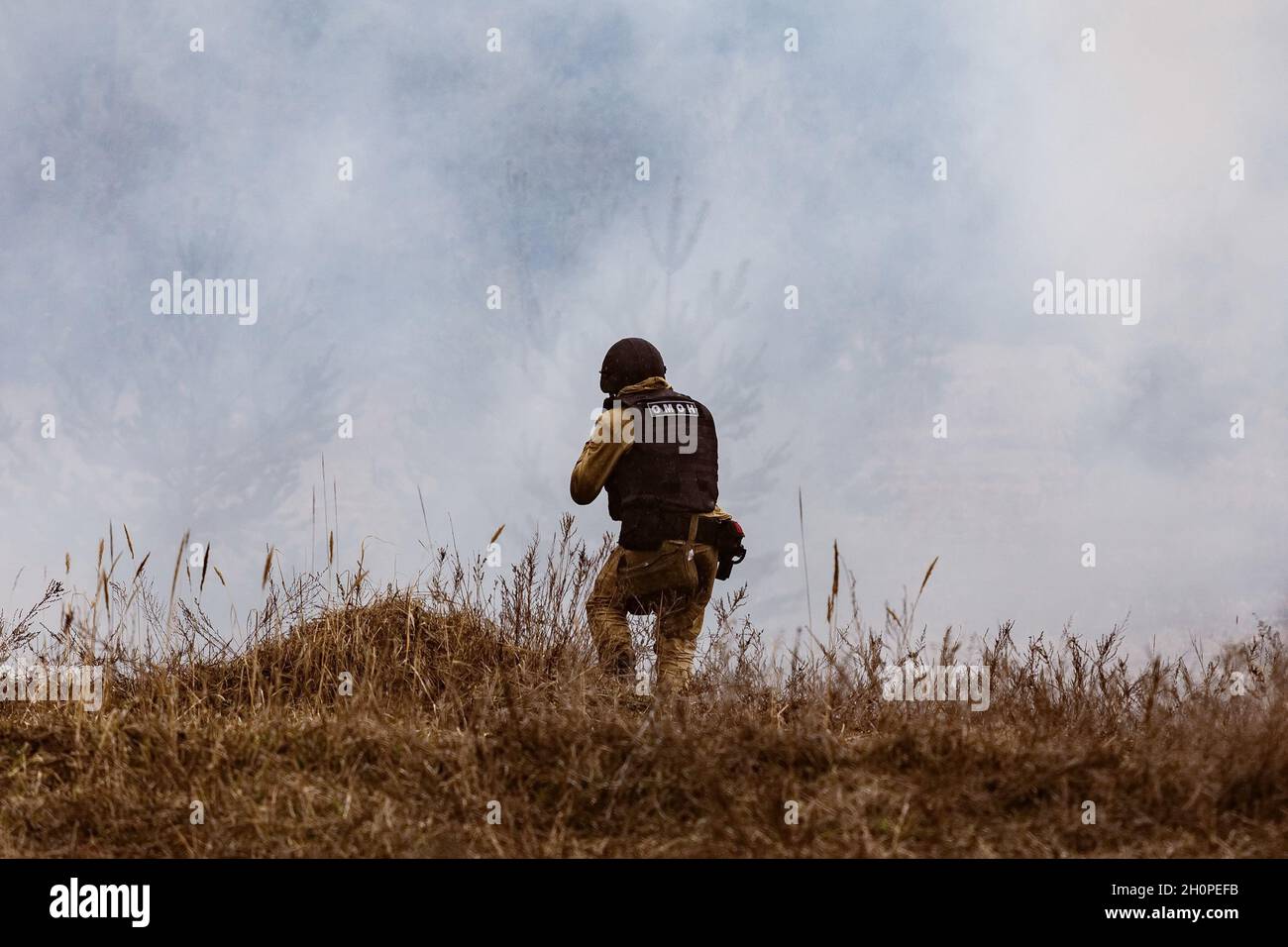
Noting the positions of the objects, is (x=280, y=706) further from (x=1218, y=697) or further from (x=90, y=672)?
(x=1218, y=697)

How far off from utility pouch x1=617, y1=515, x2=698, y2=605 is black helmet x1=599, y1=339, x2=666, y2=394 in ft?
3.78

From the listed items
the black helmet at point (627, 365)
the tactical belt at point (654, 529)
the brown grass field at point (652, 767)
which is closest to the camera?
the brown grass field at point (652, 767)

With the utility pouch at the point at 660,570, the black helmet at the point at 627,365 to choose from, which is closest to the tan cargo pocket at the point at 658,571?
the utility pouch at the point at 660,570

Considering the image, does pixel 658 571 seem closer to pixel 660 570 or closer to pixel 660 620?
pixel 660 570

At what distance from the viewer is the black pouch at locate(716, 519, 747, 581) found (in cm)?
815

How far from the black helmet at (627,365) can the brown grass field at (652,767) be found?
6.77 ft

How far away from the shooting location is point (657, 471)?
7.88 meters

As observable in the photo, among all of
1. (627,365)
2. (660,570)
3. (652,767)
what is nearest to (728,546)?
(660,570)

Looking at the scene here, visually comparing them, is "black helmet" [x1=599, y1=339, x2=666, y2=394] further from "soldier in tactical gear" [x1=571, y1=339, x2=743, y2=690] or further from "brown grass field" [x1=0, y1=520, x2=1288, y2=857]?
"brown grass field" [x1=0, y1=520, x2=1288, y2=857]

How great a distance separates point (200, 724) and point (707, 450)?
383 centimetres

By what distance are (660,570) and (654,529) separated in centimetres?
31

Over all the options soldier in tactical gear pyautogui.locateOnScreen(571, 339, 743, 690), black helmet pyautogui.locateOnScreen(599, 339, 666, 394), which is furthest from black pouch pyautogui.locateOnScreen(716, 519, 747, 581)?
black helmet pyautogui.locateOnScreen(599, 339, 666, 394)

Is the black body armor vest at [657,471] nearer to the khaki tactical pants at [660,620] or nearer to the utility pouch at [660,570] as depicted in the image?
the utility pouch at [660,570]

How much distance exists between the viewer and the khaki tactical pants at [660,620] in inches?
311
